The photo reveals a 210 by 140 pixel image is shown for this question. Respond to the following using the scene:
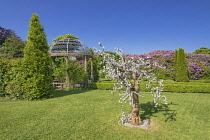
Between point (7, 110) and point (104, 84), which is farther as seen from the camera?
point (104, 84)

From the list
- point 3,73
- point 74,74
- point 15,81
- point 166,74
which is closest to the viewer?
point 15,81

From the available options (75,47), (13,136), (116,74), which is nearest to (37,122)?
(13,136)

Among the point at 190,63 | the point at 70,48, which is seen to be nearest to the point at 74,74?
the point at 70,48

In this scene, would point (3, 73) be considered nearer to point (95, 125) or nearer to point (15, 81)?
point (15, 81)

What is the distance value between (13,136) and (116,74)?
3.23 metres

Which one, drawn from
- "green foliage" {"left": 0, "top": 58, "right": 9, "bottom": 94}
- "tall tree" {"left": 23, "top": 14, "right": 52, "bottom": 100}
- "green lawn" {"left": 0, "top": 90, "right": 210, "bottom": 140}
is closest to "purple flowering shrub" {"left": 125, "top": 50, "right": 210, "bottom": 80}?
"green lawn" {"left": 0, "top": 90, "right": 210, "bottom": 140}

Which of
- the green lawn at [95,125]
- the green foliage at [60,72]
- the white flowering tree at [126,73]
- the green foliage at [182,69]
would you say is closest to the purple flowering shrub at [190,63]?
the green foliage at [182,69]

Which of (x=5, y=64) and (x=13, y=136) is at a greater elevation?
(x=5, y=64)

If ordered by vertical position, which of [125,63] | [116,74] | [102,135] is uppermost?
[125,63]

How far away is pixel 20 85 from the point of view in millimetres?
8305

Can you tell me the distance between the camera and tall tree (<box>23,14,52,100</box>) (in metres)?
8.26

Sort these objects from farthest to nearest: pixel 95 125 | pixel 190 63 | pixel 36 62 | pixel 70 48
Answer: pixel 190 63, pixel 70 48, pixel 36 62, pixel 95 125

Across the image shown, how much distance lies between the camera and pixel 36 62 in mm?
8500

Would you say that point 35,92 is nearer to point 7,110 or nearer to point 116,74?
point 7,110
